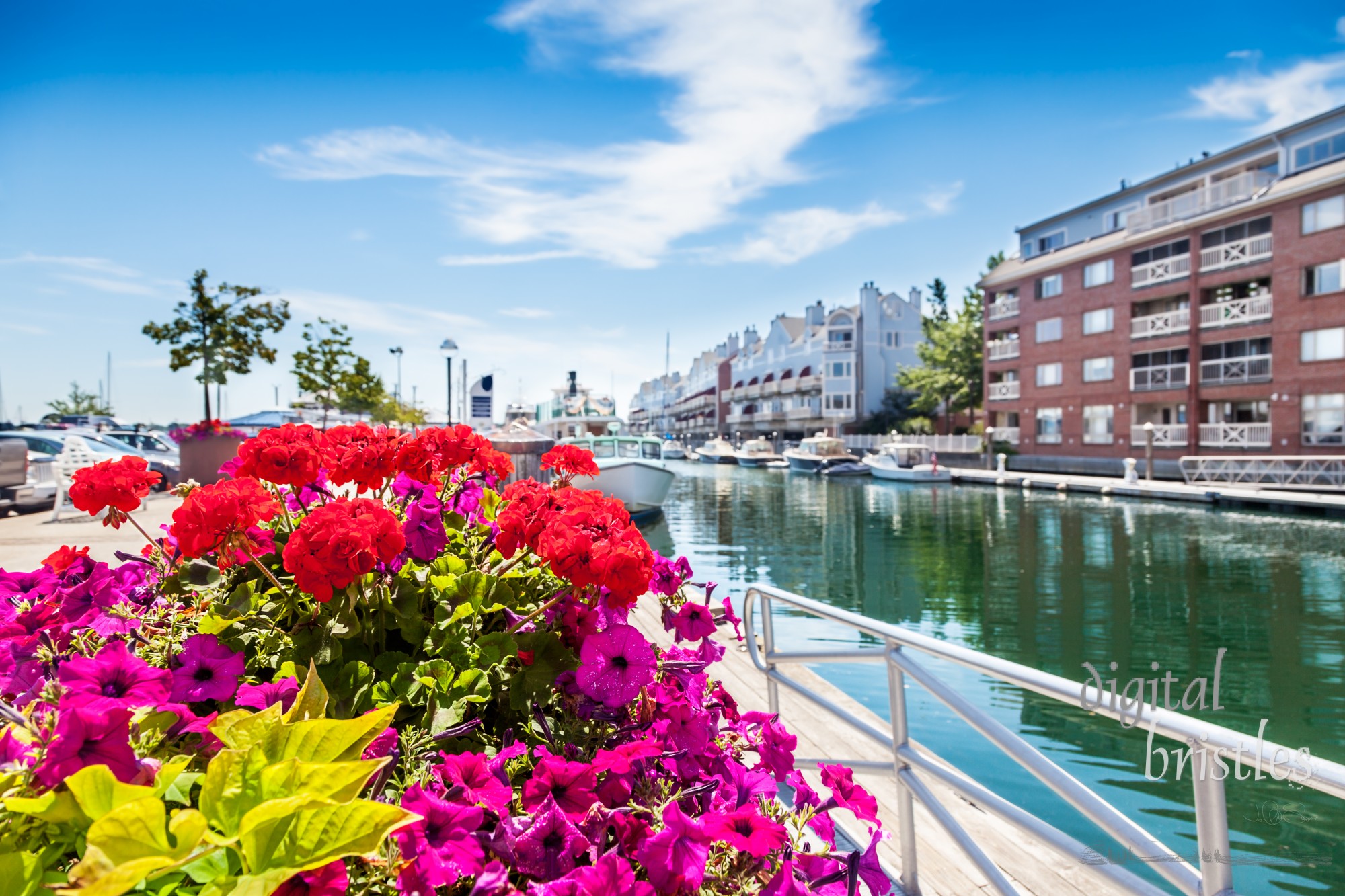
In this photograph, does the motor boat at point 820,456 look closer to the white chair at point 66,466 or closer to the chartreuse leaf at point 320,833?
the white chair at point 66,466

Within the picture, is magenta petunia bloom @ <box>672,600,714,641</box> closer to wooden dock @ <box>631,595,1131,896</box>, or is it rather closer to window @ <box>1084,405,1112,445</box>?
wooden dock @ <box>631,595,1131,896</box>

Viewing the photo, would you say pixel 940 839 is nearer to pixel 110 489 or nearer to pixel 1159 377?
pixel 110 489

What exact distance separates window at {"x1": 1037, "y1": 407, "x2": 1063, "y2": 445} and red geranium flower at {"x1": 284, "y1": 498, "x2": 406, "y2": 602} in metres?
38.8

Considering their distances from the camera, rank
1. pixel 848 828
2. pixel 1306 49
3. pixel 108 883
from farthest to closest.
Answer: pixel 1306 49
pixel 848 828
pixel 108 883

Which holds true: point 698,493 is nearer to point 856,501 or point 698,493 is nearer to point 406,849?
point 856,501

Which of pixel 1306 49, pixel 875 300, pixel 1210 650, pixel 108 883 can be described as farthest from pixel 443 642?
pixel 875 300

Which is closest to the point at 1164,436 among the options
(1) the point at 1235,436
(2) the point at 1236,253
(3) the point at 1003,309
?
(1) the point at 1235,436

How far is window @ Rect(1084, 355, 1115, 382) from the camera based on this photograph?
32812mm

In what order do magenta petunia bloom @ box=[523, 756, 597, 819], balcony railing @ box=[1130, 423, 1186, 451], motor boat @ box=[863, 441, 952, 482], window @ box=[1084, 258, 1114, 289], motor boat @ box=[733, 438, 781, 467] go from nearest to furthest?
magenta petunia bloom @ box=[523, 756, 597, 819]
balcony railing @ box=[1130, 423, 1186, 451]
window @ box=[1084, 258, 1114, 289]
motor boat @ box=[863, 441, 952, 482]
motor boat @ box=[733, 438, 781, 467]

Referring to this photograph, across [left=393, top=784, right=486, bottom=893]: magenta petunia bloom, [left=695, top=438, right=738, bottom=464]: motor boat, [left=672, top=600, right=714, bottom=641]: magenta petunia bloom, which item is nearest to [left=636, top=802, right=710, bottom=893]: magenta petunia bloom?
[left=393, top=784, right=486, bottom=893]: magenta petunia bloom

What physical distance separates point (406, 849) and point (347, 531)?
0.65 m

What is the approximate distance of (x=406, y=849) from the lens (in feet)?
3.83

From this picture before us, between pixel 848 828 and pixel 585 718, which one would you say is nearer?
pixel 585 718

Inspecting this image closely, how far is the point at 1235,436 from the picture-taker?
27781 millimetres
